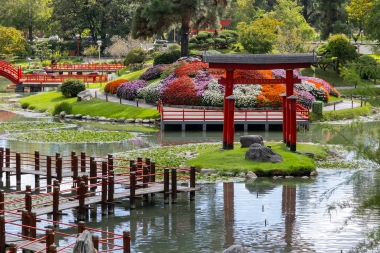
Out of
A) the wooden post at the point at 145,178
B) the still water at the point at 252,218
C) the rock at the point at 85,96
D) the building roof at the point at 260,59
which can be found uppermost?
the building roof at the point at 260,59

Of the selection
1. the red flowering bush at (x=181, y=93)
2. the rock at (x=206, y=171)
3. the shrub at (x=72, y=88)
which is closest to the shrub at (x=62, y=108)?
the shrub at (x=72, y=88)

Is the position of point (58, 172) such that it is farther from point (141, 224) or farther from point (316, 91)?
point (316, 91)

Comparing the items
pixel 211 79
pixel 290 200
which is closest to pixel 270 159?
pixel 290 200

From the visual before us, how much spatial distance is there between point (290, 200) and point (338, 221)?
3.98 meters

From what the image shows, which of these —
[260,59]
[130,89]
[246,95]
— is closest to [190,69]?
[130,89]

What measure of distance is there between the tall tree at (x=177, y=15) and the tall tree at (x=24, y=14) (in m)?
52.2

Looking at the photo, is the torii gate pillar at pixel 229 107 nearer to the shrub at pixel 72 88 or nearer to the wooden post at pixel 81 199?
the wooden post at pixel 81 199

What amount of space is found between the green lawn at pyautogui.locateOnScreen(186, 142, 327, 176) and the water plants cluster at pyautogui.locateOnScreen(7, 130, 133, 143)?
9809 millimetres

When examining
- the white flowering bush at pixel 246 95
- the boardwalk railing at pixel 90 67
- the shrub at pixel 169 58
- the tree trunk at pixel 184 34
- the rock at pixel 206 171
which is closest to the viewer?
the rock at pixel 206 171

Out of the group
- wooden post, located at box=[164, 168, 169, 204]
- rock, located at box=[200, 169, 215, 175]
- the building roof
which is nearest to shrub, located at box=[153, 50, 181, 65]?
the building roof

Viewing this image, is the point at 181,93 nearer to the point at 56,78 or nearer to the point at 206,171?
the point at 206,171

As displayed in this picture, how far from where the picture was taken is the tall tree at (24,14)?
11700 cm

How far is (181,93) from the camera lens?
5916cm

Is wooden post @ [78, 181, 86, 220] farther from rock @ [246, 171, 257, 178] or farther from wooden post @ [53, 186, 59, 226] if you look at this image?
rock @ [246, 171, 257, 178]
